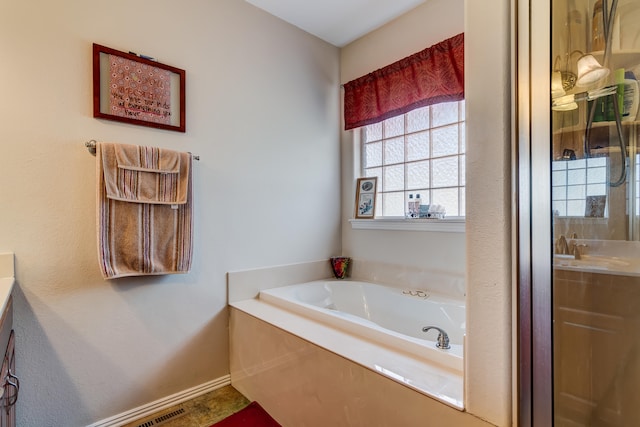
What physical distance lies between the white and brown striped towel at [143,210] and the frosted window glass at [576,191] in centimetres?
172

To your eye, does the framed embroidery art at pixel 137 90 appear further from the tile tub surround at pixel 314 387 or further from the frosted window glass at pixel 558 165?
the frosted window glass at pixel 558 165

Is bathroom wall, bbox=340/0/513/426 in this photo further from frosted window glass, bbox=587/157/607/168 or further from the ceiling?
the ceiling

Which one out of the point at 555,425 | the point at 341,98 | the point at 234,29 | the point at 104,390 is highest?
the point at 234,29

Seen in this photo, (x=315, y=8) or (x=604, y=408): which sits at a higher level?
(x=315, y=8)

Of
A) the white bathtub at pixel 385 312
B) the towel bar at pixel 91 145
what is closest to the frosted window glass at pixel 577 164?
the white bathtub at pixel 385 312

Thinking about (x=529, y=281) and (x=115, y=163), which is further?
(x=115, y=163)

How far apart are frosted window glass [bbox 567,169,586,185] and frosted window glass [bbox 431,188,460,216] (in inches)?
51.7

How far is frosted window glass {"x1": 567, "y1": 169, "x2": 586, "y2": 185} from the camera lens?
2.90 ft

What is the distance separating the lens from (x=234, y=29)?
2.13 m

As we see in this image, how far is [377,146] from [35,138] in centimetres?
222

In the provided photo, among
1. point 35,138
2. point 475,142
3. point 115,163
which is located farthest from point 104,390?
point 475,142

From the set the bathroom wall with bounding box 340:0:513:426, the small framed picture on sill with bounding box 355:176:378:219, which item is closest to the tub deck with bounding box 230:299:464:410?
the bathroom wall with bounding box 340:0:513:426

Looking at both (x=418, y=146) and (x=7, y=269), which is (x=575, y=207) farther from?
(x=7, y=269)

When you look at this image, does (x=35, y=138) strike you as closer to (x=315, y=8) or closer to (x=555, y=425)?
(x=315, y=8)
